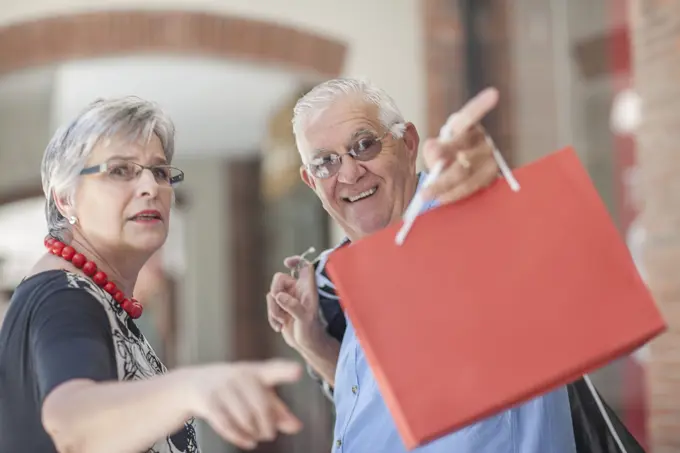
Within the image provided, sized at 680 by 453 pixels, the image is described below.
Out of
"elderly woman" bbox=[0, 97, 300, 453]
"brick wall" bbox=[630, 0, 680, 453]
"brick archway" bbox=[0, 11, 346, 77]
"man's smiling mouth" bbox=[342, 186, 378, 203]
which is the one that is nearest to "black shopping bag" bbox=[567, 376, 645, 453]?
"man's smiling mouth" bbox=[342, 186, 378, 203]

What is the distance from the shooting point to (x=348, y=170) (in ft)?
3.04

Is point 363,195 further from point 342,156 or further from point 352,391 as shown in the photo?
point 352,391

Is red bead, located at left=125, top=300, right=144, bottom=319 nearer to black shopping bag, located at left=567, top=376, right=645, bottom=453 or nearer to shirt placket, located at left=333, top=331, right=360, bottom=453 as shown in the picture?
shirt placket, located at left=333, top=331, right=360, bottom=453

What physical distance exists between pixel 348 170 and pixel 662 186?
1205mm

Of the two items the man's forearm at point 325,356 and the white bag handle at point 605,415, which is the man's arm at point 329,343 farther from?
the white bag handle at point 605,415

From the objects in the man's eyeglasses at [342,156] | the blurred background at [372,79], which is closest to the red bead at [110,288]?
the blurred background at [372,79]

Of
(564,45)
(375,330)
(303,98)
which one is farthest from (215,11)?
(375,330)

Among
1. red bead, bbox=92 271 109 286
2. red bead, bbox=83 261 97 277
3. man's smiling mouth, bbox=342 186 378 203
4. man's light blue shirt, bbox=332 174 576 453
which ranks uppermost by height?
red bead, bbox=83 261 97 277

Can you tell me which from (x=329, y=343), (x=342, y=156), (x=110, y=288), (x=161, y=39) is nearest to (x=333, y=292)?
(x=329, y=343)

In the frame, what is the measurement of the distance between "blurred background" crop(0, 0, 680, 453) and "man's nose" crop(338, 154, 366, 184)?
265mm

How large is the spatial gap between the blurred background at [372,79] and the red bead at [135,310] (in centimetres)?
11

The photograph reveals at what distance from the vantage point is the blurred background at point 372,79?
6.32 feet

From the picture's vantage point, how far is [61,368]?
66cm

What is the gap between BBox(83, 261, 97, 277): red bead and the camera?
0.80 meters
